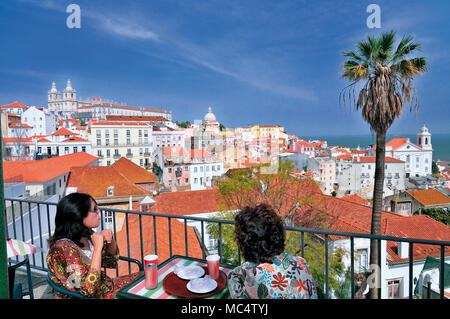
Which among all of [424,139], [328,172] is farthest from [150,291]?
[424,139]

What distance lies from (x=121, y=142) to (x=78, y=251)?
52823mm

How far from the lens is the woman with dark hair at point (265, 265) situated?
1516 millimetres

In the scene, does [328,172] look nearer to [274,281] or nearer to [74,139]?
[74,139]

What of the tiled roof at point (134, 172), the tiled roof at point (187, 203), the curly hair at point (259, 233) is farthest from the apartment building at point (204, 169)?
the curly hair at point (259, 233)

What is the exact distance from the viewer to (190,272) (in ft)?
6.03

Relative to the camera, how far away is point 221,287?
1.69 m

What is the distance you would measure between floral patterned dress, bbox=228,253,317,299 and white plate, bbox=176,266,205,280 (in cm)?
31

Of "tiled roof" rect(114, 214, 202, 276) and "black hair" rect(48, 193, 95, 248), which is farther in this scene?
"tiled roof" rect(114, 214, 202, 276)

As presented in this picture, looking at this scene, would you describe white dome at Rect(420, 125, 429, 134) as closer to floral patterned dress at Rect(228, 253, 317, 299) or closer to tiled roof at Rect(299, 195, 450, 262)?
tiled roof at Rect(299, 195, 450, 262)

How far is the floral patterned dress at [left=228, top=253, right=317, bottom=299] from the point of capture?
151 cm

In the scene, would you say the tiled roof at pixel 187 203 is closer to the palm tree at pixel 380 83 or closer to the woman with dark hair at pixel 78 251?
the palm tree at pixel 380 83

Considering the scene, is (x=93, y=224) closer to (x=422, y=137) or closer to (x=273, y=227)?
(x=273, y=227)

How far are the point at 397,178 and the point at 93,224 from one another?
72.7m

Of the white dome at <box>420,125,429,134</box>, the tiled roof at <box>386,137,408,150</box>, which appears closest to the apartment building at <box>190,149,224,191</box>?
the tiled roof at <box>386,137,408,150</box>
